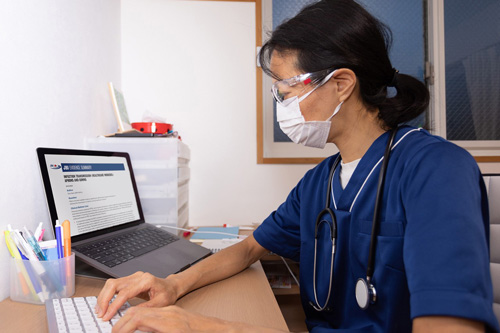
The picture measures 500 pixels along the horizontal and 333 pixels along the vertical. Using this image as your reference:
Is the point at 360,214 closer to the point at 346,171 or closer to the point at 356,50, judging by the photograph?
the point at 346,171

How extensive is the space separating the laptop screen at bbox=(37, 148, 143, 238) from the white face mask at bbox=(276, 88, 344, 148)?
57 centimetres

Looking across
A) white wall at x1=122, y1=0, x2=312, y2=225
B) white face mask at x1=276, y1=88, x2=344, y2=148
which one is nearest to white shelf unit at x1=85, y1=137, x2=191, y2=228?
white wall at x1=122, y1=0, x2=312, y2=225

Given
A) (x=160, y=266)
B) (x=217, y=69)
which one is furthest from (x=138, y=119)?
(x=160, y=266)

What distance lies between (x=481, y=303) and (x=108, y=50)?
1603 millimetres

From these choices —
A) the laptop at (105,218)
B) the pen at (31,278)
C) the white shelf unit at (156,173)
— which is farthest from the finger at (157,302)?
the white shelf unit at (156,173)

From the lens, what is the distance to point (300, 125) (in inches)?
35.0

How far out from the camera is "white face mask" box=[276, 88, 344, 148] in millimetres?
867

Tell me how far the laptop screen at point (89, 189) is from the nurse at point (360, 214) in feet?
1.07

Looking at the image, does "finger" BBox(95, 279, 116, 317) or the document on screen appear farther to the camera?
the document on screen

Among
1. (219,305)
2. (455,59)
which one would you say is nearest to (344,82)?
(219,305)

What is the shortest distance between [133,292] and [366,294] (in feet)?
1.40

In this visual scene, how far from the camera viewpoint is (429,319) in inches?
19.3

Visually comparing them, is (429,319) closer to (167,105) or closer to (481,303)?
(481,303)

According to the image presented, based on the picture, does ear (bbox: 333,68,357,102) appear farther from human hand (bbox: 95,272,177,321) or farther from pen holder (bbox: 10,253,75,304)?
pen holder (bbox: 10,253,75,304)
